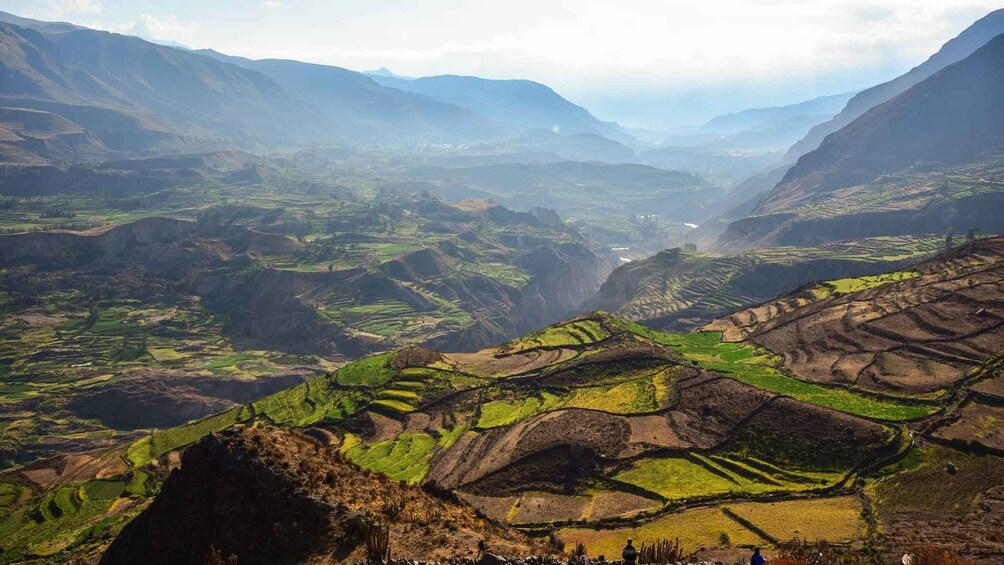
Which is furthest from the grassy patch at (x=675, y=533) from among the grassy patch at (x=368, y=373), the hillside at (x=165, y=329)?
the hillside at (x=165, y=329)

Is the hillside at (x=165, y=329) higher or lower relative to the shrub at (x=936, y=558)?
lower

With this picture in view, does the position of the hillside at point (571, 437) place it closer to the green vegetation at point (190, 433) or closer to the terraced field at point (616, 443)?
the terraced field at point (616, 443)

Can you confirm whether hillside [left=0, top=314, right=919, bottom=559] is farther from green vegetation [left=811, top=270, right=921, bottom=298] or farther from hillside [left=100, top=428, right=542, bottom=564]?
green vegetation [left=811, top=270, right=921, bottom=298]

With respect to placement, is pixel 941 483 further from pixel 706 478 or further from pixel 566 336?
pixel 566 336

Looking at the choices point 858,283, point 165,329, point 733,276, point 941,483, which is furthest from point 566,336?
point 165,329

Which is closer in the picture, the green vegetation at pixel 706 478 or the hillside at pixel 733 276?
the green vegetation at pixel 706 478

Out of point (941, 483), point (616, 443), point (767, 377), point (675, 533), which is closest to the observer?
point (675, 533)

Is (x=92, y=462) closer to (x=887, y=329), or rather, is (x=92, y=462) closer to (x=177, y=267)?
(x=887, y=329)

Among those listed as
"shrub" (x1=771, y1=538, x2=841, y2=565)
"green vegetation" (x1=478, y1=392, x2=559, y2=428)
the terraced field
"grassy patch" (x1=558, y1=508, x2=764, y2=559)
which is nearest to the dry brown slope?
the terraced field
